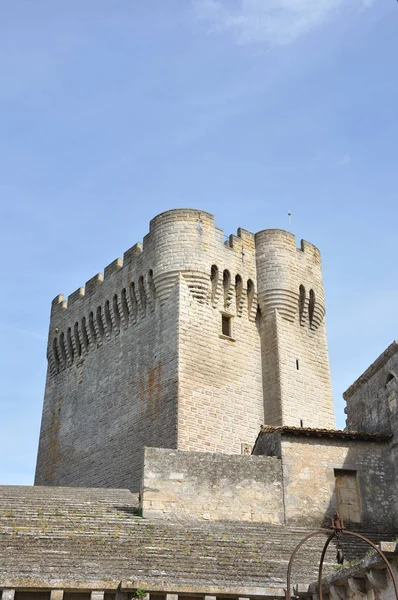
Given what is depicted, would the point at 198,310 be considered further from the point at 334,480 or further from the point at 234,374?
the point at 334,480

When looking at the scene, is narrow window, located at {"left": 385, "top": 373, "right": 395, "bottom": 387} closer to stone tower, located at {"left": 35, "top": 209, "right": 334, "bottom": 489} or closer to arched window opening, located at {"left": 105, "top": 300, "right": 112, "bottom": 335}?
stone tower, located at {"left": 35, "top": 209, "right": 334, "bottom": 489}

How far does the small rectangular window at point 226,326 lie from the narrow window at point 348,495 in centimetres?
774

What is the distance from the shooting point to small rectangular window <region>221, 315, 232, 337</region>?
2234 cm

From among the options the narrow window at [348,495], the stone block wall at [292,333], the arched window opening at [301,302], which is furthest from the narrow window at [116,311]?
the narrow window at [348,495]

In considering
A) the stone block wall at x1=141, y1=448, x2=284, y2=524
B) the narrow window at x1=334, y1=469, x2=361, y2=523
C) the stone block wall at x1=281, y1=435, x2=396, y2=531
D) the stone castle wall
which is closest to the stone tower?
the stone castle wall

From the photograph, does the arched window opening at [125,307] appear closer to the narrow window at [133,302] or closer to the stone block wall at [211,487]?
the narrow window at [133,302]

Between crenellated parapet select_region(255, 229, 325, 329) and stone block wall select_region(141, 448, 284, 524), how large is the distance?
345 inches

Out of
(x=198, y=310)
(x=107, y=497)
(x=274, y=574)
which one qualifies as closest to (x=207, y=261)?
(x=198, y=310)

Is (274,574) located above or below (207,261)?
below

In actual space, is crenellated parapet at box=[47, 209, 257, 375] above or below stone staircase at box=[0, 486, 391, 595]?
above

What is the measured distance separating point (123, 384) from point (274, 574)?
39.5 feet

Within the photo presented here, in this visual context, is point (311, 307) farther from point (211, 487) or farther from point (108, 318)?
point (211, 487)

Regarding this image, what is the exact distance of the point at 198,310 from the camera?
21672mm

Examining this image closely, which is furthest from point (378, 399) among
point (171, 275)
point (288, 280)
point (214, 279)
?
point (171, 275)
